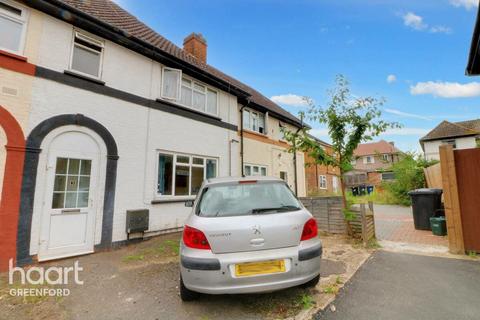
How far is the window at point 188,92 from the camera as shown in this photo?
26.1 ft

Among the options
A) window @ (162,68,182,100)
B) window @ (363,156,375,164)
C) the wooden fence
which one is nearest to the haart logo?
window @ (162,68,182,100)

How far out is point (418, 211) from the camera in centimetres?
777

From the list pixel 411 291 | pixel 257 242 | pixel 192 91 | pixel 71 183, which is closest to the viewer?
pixel 257 242

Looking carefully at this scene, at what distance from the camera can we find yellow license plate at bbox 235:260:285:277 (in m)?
2.53

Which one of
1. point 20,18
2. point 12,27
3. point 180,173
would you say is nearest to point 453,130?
point 180,173

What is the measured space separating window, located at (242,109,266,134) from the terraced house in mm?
3044

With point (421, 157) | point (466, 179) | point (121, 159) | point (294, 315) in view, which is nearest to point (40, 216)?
point (121, 159)

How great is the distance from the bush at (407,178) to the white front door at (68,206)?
18.2m

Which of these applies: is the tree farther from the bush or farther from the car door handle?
the bush

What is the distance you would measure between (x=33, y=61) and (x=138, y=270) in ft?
17.6

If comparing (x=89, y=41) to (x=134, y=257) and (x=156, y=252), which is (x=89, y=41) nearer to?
(x=134, y=257)

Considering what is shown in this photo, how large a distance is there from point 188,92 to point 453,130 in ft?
107

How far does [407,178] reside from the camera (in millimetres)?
15273

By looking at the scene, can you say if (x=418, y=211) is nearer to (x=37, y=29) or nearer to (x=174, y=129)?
(x=174, y=129)
